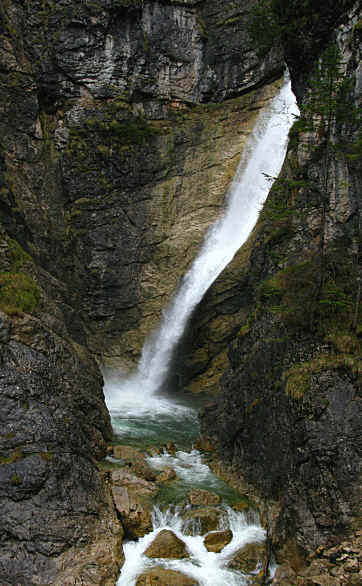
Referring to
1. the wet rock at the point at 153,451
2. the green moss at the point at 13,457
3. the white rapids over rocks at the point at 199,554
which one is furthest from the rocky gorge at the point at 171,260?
the wet rock at the point at 153,451

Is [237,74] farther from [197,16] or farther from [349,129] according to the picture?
[349,129]

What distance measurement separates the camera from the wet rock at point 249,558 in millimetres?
7918

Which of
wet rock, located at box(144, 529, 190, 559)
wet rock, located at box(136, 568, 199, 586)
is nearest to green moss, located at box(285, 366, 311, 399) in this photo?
wet rock, located at box(144, 529, 190, 559)

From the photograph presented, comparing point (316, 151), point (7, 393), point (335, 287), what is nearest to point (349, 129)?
point (316, 151)

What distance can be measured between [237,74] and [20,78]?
38.8 ft

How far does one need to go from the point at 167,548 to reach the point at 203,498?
5.26 feet

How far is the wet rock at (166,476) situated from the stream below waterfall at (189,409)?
17cm

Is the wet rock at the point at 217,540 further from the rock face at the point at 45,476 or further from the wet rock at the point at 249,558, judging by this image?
the rock face at the point at 45,476

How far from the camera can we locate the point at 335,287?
9.51 metres

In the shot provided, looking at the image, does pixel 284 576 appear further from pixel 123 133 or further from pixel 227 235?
pixel 123 133

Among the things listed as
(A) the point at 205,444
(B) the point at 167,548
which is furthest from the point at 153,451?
(B) the point at 167,548

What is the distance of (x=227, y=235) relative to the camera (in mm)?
23500

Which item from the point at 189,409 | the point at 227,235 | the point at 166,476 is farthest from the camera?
the point at 227,235

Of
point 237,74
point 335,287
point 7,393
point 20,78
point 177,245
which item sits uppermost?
point 237,74
